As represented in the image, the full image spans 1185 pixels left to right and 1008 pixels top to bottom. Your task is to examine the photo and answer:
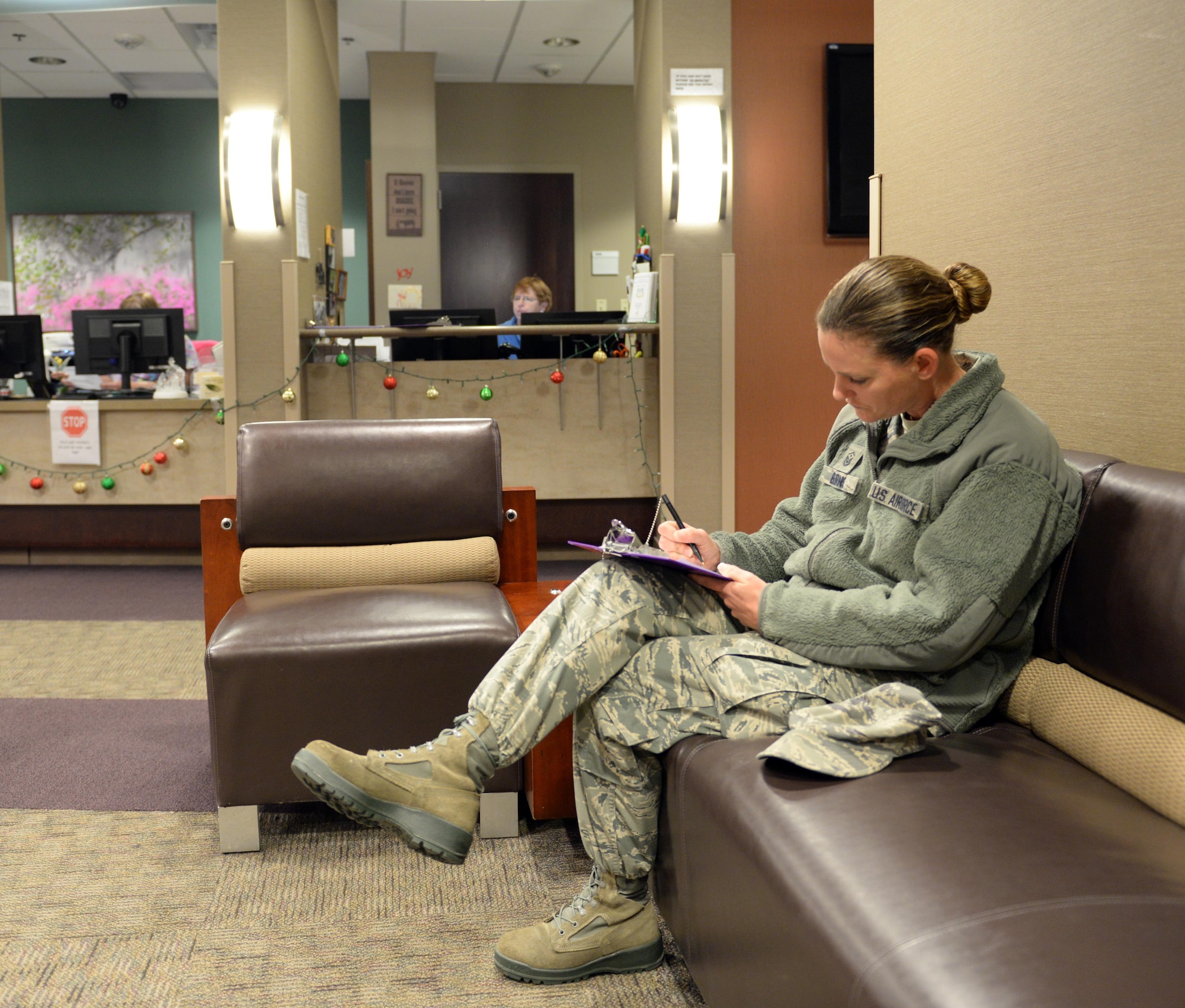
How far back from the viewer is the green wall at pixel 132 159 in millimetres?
8406

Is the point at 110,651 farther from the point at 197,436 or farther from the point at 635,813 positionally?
the point at 635,813

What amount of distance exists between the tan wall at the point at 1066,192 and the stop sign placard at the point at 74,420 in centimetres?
389

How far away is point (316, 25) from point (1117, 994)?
537 centimetres

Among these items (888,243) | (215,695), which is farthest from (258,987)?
(888,243)

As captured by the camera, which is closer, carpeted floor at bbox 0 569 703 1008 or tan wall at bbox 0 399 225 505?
carpeted floor at bbox 0 569 703 1008

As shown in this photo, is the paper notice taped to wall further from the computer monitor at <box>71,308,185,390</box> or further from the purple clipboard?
the purple clipboard

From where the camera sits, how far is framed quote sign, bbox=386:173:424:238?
6973mm

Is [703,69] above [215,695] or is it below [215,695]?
above

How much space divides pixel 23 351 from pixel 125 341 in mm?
474

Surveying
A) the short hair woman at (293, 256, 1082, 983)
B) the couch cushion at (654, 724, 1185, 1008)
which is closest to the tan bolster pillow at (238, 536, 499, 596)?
the short hair woman at (293, 256, 1082, 983)

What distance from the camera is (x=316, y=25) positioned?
5160 mm

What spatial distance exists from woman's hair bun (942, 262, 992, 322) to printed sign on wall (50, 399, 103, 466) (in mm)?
4298

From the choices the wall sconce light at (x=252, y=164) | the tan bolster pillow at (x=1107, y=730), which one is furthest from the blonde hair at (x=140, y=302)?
the tan bolster pillow at (x=1107, y=730)

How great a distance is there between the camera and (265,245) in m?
4.73
